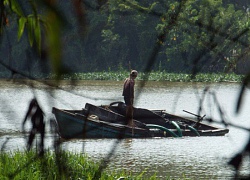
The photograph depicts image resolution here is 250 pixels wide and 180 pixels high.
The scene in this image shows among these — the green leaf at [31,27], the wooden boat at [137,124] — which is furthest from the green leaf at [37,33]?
the wooden boat at [137,124]

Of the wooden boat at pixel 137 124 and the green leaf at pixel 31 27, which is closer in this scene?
the green leaf at pixel 31 27

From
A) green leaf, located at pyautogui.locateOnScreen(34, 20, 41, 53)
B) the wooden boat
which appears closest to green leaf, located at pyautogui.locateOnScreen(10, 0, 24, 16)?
green leaf, located at pyautogui.locateOnScreen(34, 20, 41, 53)

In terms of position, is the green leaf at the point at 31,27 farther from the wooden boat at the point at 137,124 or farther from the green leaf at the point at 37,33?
the wooden boat at the point at 137,124

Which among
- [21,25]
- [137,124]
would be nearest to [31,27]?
[21,25]

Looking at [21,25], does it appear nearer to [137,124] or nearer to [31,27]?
[31,27]

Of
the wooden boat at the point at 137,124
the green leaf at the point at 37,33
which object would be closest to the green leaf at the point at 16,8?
the green leaf at the point at 37,33

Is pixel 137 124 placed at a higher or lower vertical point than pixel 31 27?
lower

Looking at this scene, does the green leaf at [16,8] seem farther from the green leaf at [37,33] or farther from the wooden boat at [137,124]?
the wooden boat at [137,124]

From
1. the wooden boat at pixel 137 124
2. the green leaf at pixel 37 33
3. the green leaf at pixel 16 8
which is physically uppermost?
the green leaf at pixel 16 8

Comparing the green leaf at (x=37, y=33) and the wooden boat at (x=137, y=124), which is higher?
the green leaf at (x=37, y=33)

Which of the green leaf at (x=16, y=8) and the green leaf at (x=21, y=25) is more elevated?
the green leaf at (x=16, y=8)

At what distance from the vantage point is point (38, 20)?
1172mm

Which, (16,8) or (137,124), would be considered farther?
(137,124)

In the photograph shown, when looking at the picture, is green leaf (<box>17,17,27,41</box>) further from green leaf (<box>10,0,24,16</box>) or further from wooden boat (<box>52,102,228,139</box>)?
wooden boat (<box>52,102,228,139</box>)
